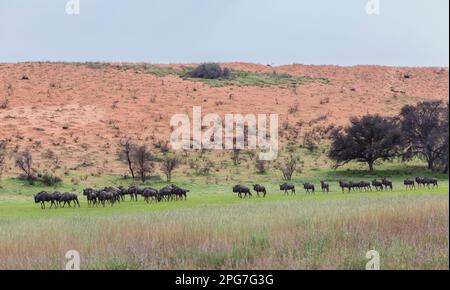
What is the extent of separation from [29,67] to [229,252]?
87332 millimetres

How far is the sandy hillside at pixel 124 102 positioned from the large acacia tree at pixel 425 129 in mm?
19850

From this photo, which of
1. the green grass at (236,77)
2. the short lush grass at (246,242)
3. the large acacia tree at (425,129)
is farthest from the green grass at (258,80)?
the short lush grass at (246,242)

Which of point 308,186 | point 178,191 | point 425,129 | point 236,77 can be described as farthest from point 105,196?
point 236,77

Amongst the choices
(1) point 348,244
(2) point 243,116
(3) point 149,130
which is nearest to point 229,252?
(1) point 348,244

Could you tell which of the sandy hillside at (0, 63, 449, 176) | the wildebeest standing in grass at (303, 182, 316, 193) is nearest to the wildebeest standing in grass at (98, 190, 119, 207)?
the wildebeest standing in grass at (303, 182, 316, 193)

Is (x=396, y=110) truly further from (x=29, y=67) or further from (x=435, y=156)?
(x=29, y=67)

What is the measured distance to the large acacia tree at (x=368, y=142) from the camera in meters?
52.1

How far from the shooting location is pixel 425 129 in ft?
175

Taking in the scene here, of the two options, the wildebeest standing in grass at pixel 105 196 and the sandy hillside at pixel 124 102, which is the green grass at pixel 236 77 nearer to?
the sandy hillside at pixel 124 102

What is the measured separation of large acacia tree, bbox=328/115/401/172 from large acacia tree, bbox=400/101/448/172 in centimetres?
137

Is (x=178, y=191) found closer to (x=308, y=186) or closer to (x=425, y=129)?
(x=308, y=186)

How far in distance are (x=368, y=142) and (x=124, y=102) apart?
1442 inches

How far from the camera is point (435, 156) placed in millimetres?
51844

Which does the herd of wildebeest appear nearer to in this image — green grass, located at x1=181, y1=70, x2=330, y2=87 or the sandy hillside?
the sandy hillside
